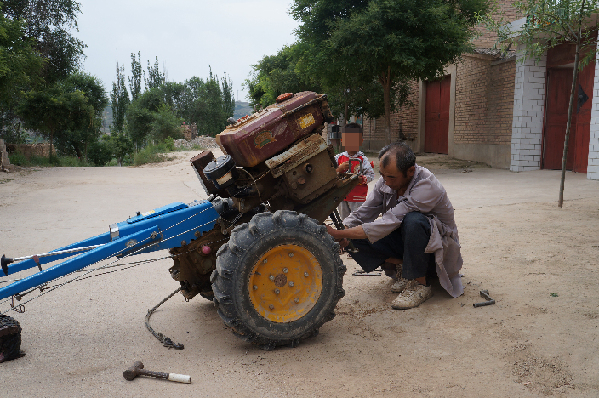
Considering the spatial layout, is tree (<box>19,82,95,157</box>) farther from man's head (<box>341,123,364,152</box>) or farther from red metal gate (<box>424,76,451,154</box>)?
man's head (<box>341,123,364,152</box>)

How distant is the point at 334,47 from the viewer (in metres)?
14.8

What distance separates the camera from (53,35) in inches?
987

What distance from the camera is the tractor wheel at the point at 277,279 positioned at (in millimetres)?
2852

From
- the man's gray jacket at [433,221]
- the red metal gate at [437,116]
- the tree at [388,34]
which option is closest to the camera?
the man's gray jacket at [433,221]

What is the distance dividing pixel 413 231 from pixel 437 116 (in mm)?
18068

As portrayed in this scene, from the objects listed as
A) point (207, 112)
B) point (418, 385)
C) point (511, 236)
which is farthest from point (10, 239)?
point (207, 112)

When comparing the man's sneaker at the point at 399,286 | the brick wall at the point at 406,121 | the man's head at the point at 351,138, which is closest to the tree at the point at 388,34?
the brick wall at the point at 406,121

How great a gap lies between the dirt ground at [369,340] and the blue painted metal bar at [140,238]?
0.56 metres

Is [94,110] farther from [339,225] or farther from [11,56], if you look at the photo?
[339,225]

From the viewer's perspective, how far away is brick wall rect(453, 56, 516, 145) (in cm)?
1463

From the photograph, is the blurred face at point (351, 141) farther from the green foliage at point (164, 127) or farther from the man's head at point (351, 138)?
the green foliage at point (164, 127)

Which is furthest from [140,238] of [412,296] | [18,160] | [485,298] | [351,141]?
[18,160]

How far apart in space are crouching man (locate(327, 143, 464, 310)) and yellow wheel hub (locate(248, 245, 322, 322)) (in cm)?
41

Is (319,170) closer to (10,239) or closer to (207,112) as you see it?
(10,239)
